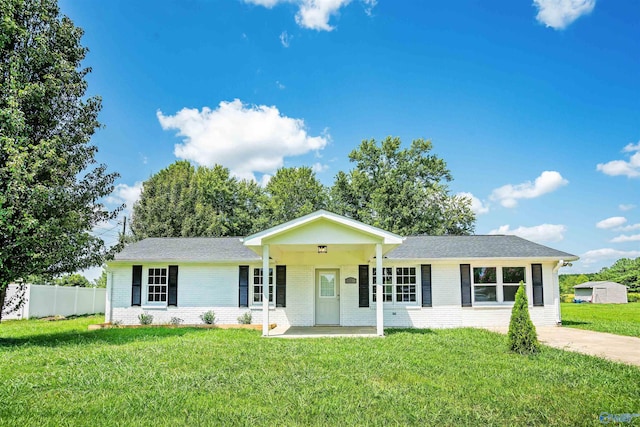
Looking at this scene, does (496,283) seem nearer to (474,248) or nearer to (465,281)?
(465,281)

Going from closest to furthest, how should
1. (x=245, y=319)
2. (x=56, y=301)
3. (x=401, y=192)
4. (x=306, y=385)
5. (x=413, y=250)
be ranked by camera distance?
(x=306, y=385) → (x=245, y=319) → (x=413, y=250) → (x=56, y=301) → (x=401, y=192)

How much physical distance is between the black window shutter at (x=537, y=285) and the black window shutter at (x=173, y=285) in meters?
13.0

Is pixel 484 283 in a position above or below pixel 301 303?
above

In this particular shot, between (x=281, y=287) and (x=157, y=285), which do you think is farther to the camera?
(x=157, y=285)

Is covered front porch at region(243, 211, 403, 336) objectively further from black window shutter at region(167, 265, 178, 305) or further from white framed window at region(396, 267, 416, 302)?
black window shutter at region(167, 265, 178, 305)

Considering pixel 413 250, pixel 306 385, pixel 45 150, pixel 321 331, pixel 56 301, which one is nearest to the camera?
pixel 306 385

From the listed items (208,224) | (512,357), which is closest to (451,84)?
(512,357)

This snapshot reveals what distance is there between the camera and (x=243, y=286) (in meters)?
16.3

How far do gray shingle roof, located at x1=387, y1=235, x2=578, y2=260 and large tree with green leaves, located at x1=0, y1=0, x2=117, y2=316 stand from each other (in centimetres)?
1023

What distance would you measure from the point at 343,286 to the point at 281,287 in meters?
2.26

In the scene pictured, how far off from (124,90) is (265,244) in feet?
33.1

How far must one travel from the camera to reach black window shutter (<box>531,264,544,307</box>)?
15836 millimetres

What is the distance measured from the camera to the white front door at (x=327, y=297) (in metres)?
16.2

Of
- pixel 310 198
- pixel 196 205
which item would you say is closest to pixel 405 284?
pixel 310 198
